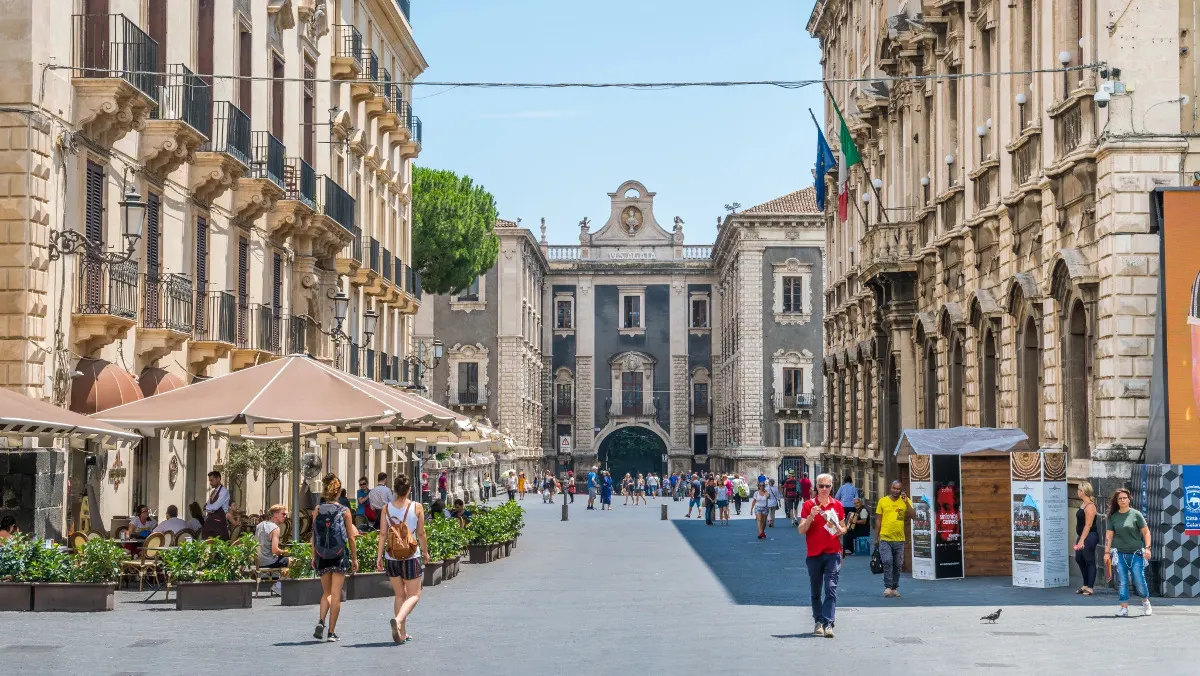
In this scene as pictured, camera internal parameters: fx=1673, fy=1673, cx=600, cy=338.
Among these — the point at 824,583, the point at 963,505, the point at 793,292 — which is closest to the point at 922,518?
the point at 963,505

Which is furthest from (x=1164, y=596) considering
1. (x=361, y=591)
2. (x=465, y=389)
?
(x=465, y=389)

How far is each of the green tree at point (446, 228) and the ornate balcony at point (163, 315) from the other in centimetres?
4160

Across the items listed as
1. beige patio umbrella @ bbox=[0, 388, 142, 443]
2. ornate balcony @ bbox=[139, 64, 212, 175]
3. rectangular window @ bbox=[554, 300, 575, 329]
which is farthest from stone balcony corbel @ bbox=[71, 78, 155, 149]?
rectangular window @ bbox=[554, 300, 575, 329]

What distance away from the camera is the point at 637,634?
1658 centimetres

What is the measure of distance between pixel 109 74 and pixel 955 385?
16.2m

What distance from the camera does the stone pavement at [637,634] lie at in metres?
13.9

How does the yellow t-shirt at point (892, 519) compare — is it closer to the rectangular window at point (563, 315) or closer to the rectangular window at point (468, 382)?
the rectangular window at point (468, 382)

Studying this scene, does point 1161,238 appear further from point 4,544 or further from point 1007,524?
point 4,544

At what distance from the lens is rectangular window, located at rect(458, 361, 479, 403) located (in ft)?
295

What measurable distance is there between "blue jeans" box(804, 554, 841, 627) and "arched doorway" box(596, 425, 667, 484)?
84.5m

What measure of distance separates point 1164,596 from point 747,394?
64.7m

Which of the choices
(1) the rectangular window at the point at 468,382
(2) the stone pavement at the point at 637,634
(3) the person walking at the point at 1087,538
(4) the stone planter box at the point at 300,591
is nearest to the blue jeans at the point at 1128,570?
(2) the stone pavement at the point at 637,634

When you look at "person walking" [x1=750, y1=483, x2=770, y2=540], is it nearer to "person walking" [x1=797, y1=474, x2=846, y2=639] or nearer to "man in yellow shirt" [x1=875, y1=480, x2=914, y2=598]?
"man in yellow shirt" [x1=875, y1=480, x2=914, y2=598]

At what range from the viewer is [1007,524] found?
24672mm
